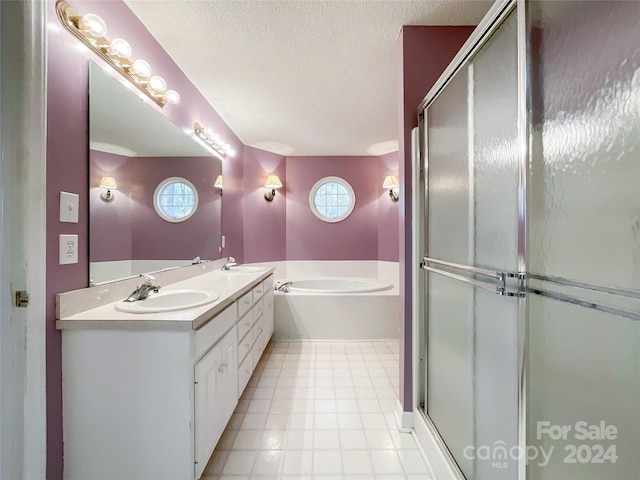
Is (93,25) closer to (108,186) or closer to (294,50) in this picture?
(108,186)

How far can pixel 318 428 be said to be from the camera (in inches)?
63.2

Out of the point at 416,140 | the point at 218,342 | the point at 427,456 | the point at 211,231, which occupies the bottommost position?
the point at 427,456

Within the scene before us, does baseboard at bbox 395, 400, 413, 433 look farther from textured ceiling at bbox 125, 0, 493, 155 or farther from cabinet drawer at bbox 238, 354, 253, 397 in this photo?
textured ceiling at bbox 125, 0, 493, 155

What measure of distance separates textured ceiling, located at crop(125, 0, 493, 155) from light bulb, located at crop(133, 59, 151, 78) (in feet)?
0.89

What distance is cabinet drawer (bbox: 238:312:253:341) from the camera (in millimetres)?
1694

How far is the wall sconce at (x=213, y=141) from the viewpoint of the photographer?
2260 mm

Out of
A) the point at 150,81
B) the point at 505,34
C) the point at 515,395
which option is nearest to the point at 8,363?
the point at 150,81

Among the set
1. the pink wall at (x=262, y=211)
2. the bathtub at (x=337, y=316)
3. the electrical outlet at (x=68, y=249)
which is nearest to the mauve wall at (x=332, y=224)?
the pink wall at (x=262, y=211)

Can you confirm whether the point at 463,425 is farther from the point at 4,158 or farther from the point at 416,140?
the point at 4,158

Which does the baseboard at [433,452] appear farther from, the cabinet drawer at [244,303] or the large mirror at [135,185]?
the large mirror at [135,185]

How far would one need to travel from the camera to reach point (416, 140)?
1.58 metres

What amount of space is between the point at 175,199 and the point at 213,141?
2.48 feet

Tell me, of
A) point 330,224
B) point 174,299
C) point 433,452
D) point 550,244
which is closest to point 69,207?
point 174,299

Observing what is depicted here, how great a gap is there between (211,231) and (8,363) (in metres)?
1.71
